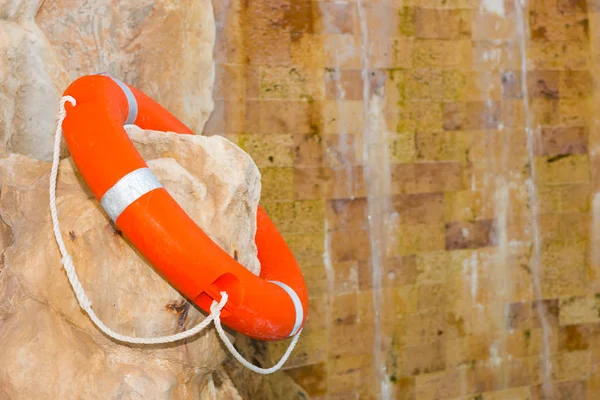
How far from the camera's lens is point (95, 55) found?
2705mm

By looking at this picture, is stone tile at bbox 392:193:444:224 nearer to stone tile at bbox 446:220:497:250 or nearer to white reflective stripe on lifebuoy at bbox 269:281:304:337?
stone tile at bbox 446:220:497:250

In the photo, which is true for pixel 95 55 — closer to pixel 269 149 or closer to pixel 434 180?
pixel 269 149

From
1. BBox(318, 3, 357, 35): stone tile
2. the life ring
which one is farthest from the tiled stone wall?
the life ring

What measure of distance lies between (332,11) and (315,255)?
1.13 m

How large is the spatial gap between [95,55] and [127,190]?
3.88 feet

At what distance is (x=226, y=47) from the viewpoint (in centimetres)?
291

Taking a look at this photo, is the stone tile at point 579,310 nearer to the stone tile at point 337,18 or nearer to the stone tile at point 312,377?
the stone tile at point 312,377

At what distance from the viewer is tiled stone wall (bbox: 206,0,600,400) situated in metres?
3.03

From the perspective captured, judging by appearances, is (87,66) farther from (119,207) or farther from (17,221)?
(119,207)

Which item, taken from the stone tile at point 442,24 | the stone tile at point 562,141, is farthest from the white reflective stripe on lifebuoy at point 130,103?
the stone tile at point 562,141

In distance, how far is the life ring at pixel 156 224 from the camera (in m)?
1.73

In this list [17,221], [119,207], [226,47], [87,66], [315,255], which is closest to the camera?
[119,207]

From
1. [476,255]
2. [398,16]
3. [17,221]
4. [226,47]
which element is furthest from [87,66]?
[476,255]

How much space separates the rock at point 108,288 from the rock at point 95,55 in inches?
18.5
